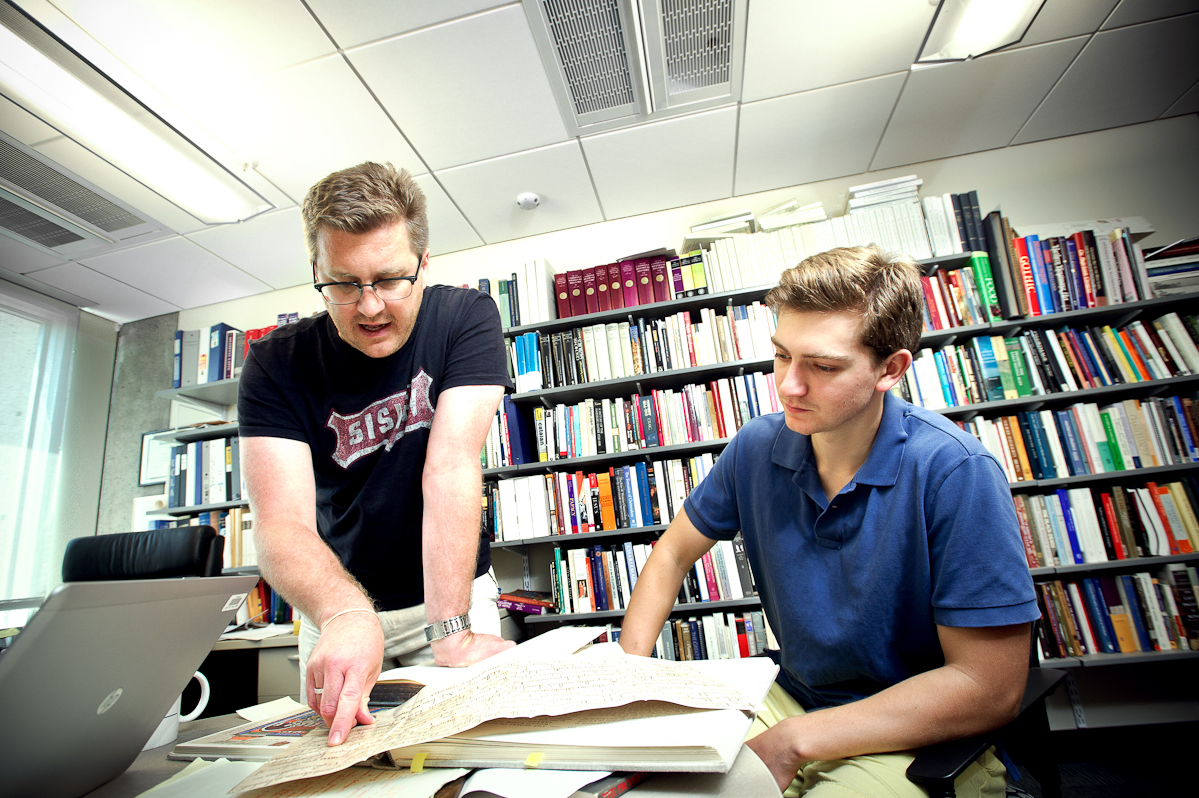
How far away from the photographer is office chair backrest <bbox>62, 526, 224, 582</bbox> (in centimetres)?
A: 138

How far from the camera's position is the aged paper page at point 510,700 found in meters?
0.42

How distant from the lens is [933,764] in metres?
0.70

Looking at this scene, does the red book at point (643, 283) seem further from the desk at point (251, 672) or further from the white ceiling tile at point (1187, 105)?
the white ceiling tile at point (1187, 105)

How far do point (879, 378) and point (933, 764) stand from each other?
61 centimetres

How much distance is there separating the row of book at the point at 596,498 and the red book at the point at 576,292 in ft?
2.67

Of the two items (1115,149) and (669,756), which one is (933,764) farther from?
(1115,149)

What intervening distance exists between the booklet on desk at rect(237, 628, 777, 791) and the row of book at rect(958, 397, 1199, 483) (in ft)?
7.68

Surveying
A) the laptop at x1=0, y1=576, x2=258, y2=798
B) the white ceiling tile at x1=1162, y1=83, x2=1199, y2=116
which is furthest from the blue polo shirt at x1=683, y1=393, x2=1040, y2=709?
the white ceiling tile at x1=1162, y1=83, x2=1199, y2=116

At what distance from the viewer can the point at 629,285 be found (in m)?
2.70

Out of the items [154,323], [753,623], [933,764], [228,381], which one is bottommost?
[753,623]

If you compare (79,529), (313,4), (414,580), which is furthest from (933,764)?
(79,529)

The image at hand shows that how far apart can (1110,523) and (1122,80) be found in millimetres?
2003

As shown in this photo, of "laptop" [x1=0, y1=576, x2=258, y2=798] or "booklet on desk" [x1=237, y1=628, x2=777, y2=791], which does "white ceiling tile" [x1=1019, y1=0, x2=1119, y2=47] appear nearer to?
"booklet on desk" [x1=237, y1=628, x2=777, y2=791]

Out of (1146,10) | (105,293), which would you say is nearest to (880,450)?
(1146,10)
